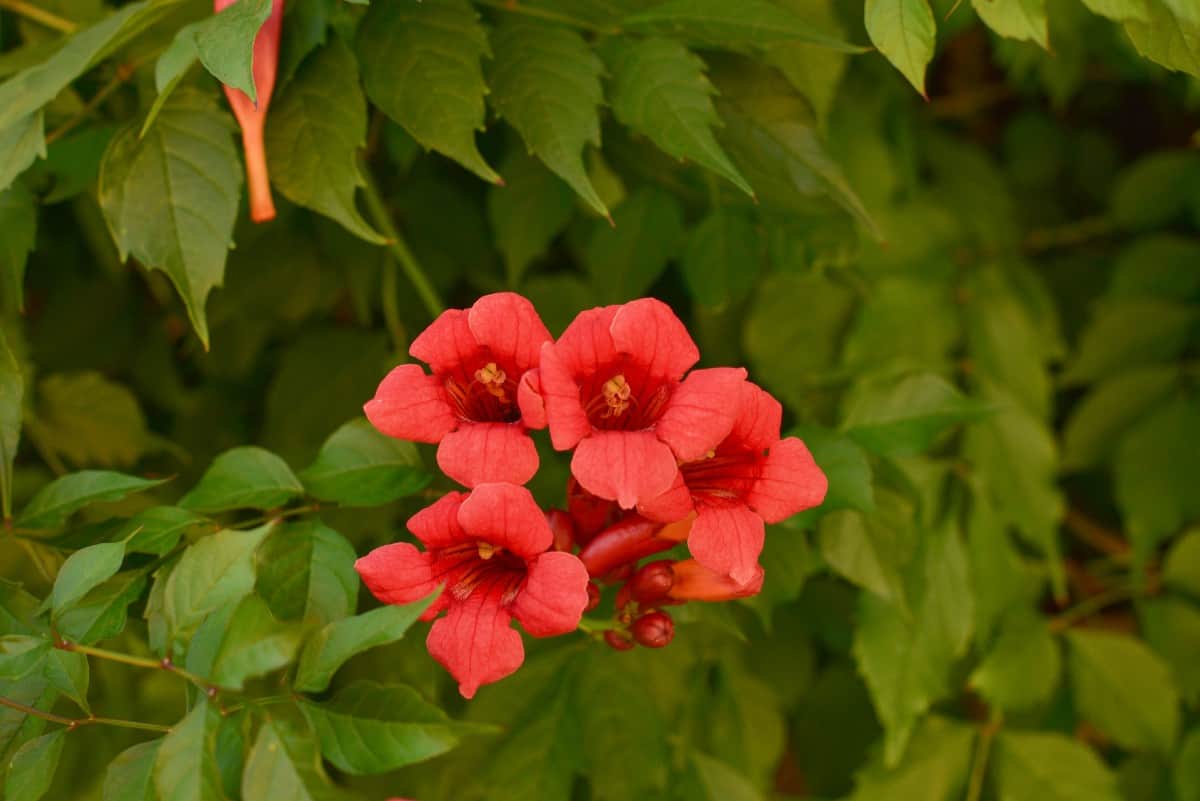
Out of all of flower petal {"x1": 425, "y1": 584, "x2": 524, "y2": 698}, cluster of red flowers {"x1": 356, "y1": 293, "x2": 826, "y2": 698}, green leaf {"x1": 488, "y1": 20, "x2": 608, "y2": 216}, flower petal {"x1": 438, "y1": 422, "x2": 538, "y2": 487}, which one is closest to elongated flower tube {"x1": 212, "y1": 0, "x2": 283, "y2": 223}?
green leaf {"x1": 488, "y1": 20, "x2": 608, "y2": 216}

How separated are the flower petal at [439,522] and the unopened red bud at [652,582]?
0.21 metres

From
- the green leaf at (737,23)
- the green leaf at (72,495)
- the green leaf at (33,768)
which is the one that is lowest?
the green leaf at (33,768)

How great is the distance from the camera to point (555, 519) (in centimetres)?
107

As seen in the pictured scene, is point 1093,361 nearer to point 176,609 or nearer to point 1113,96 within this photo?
point 1113,96

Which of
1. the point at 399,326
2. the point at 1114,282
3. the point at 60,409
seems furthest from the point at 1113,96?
the point at 60,409

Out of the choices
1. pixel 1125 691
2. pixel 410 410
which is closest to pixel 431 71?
pixel 410 410

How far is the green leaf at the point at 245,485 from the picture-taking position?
3.58ft

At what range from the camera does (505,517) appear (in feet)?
2.95

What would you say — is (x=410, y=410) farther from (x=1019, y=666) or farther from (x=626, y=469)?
(x=1019, y=666)

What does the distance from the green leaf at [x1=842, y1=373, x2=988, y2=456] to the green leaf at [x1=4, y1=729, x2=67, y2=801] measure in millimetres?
910

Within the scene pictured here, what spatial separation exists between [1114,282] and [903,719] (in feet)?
3.68

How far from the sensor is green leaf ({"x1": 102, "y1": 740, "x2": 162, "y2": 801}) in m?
0.88

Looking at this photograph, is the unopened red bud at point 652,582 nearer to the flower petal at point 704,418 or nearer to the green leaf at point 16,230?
the flower petal at point 704,418

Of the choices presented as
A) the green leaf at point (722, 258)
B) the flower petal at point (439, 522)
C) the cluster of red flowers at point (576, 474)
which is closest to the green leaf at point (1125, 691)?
the green leaf at point (722, 258)
